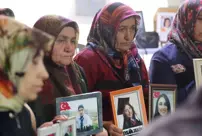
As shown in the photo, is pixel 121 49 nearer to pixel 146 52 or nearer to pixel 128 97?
pixel 128 97

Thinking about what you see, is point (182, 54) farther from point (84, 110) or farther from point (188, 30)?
point (84, 110)

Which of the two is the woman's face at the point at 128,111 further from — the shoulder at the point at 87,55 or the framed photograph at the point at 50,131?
the framed photograph at the point at 50,131

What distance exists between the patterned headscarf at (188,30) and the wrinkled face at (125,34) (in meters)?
0.29

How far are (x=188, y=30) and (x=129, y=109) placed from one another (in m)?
0.53

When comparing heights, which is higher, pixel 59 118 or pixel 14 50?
pixel 14 50

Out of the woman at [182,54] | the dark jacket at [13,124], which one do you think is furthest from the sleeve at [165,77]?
the dark jacket at [13,124]

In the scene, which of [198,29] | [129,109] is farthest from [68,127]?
[198,29]

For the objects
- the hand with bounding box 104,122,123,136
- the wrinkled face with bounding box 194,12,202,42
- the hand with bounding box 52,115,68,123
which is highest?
the wrinkled face with bounding box 194,12,202,42

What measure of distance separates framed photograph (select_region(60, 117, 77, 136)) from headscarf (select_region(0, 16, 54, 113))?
22cm

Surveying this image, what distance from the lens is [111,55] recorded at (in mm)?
1530

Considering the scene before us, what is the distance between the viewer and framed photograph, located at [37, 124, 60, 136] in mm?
926

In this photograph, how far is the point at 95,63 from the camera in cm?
148

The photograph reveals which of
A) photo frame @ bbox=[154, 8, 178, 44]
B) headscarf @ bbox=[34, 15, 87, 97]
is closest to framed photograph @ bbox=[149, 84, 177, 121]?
headscarf @ bbox=[34, 15, 87, 97]

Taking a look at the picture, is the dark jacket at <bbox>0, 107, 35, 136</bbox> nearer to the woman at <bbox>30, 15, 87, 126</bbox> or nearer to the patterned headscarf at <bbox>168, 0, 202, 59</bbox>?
the woman at <bbox>30, 15, 87, 126</bbox>
